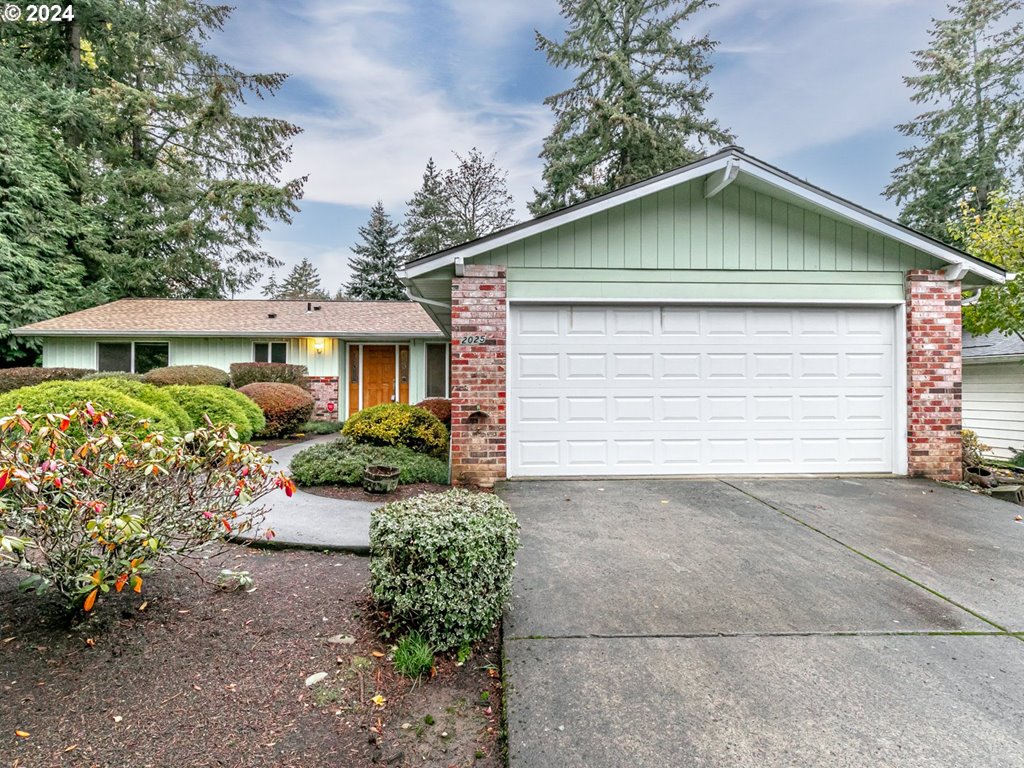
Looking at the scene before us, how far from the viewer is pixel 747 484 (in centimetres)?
557

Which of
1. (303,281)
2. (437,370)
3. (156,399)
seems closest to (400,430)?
(156,399)

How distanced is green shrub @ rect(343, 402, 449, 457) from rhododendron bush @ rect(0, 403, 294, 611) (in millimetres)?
3639

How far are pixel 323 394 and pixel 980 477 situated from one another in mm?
12655

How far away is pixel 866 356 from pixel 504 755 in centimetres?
627

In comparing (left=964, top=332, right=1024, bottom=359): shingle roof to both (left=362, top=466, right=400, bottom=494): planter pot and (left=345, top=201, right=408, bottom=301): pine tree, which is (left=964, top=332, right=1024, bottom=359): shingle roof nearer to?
(left=362, top=466, right=400, bottom=494): planter pot

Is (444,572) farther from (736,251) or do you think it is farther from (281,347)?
(281,347)

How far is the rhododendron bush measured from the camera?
2.23 m

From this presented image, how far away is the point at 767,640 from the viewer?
243 cm

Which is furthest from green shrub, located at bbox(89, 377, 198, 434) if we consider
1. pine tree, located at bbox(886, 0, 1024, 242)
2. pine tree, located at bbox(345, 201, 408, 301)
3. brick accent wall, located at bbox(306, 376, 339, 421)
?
pine tree, located at bbox(886, 0, 1024, 242)

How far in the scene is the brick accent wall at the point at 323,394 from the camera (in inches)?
503

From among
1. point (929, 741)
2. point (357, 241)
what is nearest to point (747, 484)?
point (929, 741)

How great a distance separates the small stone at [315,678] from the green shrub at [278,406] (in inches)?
314

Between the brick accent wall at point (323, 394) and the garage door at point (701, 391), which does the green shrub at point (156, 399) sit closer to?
the garage door at point (701, 391)

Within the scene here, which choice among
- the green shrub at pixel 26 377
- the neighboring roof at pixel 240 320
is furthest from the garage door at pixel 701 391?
the green shrub at pixel 26 377
